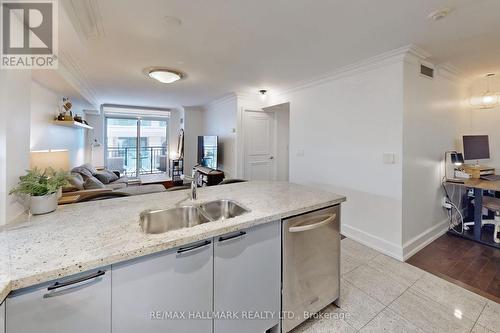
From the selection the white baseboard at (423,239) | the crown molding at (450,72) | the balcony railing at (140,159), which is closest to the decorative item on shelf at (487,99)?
the crown molding at (450,72)

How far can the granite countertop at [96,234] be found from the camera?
2.59 feet

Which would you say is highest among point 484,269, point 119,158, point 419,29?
point 419,29

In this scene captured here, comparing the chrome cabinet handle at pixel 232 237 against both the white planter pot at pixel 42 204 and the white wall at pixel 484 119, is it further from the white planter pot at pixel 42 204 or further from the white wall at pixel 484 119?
the white wall at pixel 484 119

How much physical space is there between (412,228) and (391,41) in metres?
2.20

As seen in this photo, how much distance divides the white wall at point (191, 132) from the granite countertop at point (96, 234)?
5247mm

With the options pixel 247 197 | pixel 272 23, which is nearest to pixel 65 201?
pixel 247 197

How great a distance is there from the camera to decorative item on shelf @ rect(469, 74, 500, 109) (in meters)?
3.23

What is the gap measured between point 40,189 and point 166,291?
3.32ft

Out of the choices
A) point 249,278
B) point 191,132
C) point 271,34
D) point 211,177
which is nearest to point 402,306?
point 249,278

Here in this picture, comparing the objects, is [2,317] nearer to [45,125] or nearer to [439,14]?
[439,14]

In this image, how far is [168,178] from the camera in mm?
7273

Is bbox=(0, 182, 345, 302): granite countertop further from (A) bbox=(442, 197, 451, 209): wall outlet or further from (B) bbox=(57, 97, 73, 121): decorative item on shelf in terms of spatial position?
(B) bbox=(57, 97, 73, 121): decorative item on shelf

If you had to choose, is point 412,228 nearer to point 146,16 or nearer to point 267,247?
point 267,247

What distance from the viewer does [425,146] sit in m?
2.78
